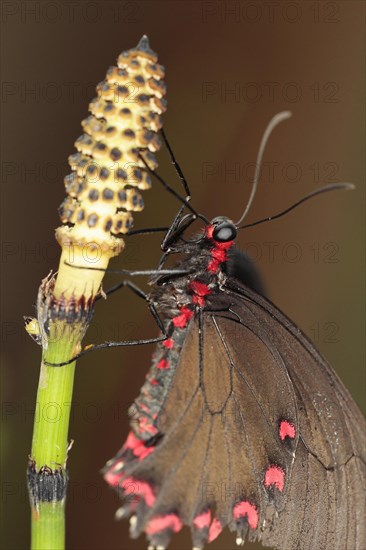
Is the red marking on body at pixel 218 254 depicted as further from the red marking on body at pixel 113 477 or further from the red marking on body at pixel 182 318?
the red marking on body at pixel 113 477

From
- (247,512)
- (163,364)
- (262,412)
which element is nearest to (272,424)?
(262,412)

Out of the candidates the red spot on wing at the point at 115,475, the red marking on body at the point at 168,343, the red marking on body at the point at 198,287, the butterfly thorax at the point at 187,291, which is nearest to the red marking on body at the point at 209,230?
the butterfly thorax at the point at 187,291

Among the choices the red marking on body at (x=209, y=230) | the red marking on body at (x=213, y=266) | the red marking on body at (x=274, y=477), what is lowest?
the red marking on body at (x=274, y=477)

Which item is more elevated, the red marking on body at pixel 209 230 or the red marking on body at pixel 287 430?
the red marking on body at pixel 209 230

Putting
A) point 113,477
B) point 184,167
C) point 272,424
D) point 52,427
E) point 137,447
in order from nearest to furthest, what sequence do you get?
point 52,427, point 113,477, point 137,447, point 272,424, point 184,167

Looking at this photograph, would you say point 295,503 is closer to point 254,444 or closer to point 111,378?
point 254,444

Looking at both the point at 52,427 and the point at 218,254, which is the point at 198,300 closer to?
the point at 218,254

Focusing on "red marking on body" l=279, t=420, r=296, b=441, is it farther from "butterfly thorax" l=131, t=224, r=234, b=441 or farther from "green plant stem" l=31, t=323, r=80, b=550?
"green plant stem" l=31, t=323, r=80, b=550
